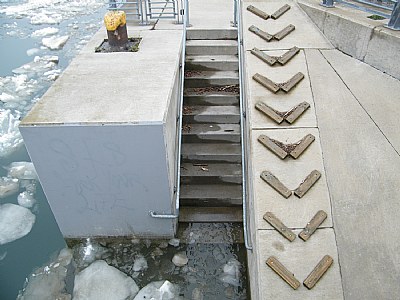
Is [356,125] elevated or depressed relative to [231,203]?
elevated

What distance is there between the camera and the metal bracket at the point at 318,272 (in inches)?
130

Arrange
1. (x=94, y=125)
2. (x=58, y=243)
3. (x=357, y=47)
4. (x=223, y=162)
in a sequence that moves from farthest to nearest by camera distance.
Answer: (x=223, y=162) < (x=58, y=243) < (x=357, y=47) < (x=94, y=125)

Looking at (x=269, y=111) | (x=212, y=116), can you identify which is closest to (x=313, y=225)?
(x=269, y=111)

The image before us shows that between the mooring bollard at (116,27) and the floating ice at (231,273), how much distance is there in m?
4.31

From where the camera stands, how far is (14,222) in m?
5.63

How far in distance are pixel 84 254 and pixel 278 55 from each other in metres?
4.38

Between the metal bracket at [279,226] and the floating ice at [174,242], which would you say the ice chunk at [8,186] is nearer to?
the floating ice at [174,242]

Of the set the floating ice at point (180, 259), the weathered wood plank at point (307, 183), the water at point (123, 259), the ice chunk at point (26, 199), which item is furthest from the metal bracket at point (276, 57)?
the ice chunk at point (26, 199)

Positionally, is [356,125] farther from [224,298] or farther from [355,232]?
[224,298]

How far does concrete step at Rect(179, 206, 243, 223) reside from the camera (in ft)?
18.2

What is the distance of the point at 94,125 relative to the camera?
4.06 m

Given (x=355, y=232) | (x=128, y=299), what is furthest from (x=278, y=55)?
(x=128, y=299)

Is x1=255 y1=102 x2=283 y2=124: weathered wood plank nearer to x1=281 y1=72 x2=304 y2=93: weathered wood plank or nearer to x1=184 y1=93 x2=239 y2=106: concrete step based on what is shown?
x1=281 y1=72 x2=304 y2=93: weathered wood plank

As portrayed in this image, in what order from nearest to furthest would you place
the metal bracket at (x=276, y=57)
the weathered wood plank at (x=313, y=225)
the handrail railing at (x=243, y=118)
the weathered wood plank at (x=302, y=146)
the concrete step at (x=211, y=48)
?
the weathered wood plank at (x=313, y=225) → the weathered wood plank at (x=302, y=146) → the handrail railing at (x=243, y=118) → the metal bracket at (x=276, y=57) → the concrete step at (x=211, y=48)
